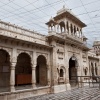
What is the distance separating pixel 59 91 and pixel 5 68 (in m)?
5.62

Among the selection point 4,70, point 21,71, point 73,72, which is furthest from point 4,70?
point 73,72

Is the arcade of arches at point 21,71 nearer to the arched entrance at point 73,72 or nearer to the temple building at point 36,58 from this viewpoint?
the temple building at point 36,58

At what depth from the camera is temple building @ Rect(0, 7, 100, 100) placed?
10953 mm

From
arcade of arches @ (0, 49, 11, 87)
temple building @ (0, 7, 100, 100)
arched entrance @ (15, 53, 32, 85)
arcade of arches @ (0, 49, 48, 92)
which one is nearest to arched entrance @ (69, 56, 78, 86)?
temple building @ (0, 7, 100, 100)

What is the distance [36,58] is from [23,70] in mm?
3237

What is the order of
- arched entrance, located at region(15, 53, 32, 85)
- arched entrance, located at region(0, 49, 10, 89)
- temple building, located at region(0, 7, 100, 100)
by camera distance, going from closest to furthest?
1. temple building, located at region(0, 7, 100, 100)
2. arched entrance, located at region(0, 49, 10, 89)
3. arched entrance, located at region(15, 53, 32, 85)

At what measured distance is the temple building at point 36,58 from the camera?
11.0 metres

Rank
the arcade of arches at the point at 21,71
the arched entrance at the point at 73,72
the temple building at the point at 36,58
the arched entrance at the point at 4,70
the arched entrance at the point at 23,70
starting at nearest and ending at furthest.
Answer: the temple building at the point at 36,58 < the arched entrance at the point at 4,70 < the arcade of arches at the point at 21,71 < the arched entrance at the point at 23,70 < the arched entrance at the point at 73,72

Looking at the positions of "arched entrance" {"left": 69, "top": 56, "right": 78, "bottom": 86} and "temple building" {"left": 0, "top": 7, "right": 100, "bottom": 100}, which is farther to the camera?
"arched entrance" {"left": 69, "top": 56, "right": 78, "bottom": 86}

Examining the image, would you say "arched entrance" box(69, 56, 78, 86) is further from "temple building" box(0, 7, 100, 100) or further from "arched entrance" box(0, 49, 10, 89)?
"arched entrance" box(0, 49, 10, 89)

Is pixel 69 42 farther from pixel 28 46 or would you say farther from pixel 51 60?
pixel 28 46

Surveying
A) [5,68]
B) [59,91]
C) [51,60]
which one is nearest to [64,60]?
[51,60]

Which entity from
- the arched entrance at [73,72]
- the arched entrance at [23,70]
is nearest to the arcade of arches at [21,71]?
the arched entrance at [23,70]

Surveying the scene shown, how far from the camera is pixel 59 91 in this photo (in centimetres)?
1427
